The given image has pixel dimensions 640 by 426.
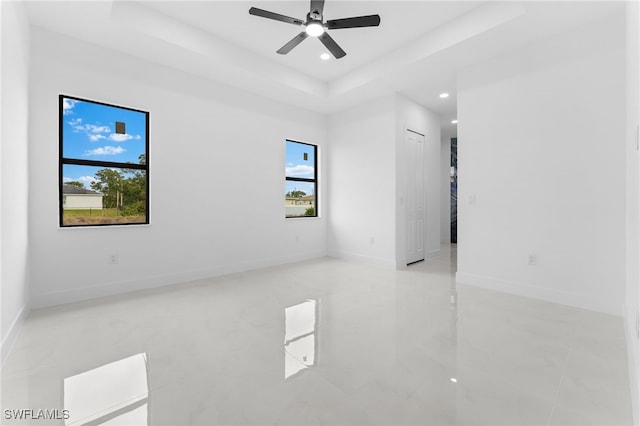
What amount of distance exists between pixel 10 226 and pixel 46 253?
898 millimetres

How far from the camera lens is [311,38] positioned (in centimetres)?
362

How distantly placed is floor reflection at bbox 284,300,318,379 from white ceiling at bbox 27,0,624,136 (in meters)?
3.14

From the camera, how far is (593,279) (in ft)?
9.26

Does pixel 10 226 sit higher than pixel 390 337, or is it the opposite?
pixel 10 226

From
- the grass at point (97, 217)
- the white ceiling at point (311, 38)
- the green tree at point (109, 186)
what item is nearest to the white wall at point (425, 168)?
the white ceiling at point (311, 38)

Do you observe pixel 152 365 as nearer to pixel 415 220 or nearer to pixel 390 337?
pixel 390 337

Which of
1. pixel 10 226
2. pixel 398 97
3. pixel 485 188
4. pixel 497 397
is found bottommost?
pixel 497 397

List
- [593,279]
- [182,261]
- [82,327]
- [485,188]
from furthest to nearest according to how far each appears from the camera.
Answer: [182,261], [485,188], [593,279], [82,327]

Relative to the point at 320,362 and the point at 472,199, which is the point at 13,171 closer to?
the point at 320,362

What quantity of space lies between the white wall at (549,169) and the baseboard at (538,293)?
10mm

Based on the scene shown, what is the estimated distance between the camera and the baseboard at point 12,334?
195 centimetres

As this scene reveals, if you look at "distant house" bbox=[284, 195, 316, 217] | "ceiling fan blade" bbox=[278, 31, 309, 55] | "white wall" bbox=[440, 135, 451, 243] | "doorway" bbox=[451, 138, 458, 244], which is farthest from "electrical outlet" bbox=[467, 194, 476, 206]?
"doorway" bbox=[451, 138, 458, 244]

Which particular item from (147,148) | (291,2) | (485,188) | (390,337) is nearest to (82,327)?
(147,148)

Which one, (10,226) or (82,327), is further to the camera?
(82,327)
